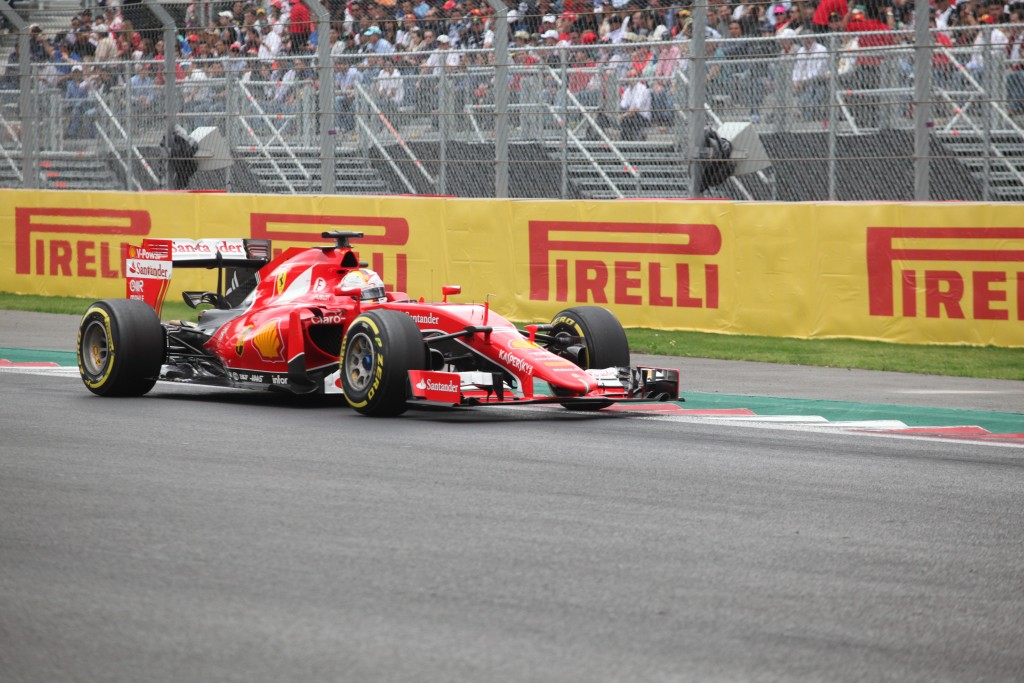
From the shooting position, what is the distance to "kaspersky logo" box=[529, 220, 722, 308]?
47.5 ft

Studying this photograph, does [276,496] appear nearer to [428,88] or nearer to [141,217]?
[428,88]

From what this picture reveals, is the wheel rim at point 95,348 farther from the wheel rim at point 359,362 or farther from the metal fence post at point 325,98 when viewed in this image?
the metal fence post at point 325,98

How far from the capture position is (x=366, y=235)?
16422mm

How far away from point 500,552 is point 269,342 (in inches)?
191

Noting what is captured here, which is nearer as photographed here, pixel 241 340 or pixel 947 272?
pixel 241 340

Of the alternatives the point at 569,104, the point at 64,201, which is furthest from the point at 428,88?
the point at 64,201

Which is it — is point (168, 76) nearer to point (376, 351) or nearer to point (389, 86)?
point (389, 86)

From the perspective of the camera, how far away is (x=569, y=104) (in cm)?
1546

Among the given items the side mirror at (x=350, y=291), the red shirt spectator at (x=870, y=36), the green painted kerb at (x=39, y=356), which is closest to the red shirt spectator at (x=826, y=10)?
the red shirt spectator at (x=870, y=36)

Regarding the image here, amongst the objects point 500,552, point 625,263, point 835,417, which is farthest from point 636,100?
point 500,552

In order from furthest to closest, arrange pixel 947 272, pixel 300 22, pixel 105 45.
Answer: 1. pixel 105 45
2. pixel 300 22
3. pixel 947 272

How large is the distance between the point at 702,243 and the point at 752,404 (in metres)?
3.70

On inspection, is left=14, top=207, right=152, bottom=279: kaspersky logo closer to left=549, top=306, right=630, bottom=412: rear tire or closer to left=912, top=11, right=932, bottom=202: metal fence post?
left=912, top=11, right=932, bottom=202: metal fence post

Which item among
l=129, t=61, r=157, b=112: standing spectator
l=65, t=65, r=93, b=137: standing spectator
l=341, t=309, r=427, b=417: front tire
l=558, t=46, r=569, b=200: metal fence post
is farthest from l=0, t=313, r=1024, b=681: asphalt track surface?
l=65, t=65, r=93, b=137: standing spectator
